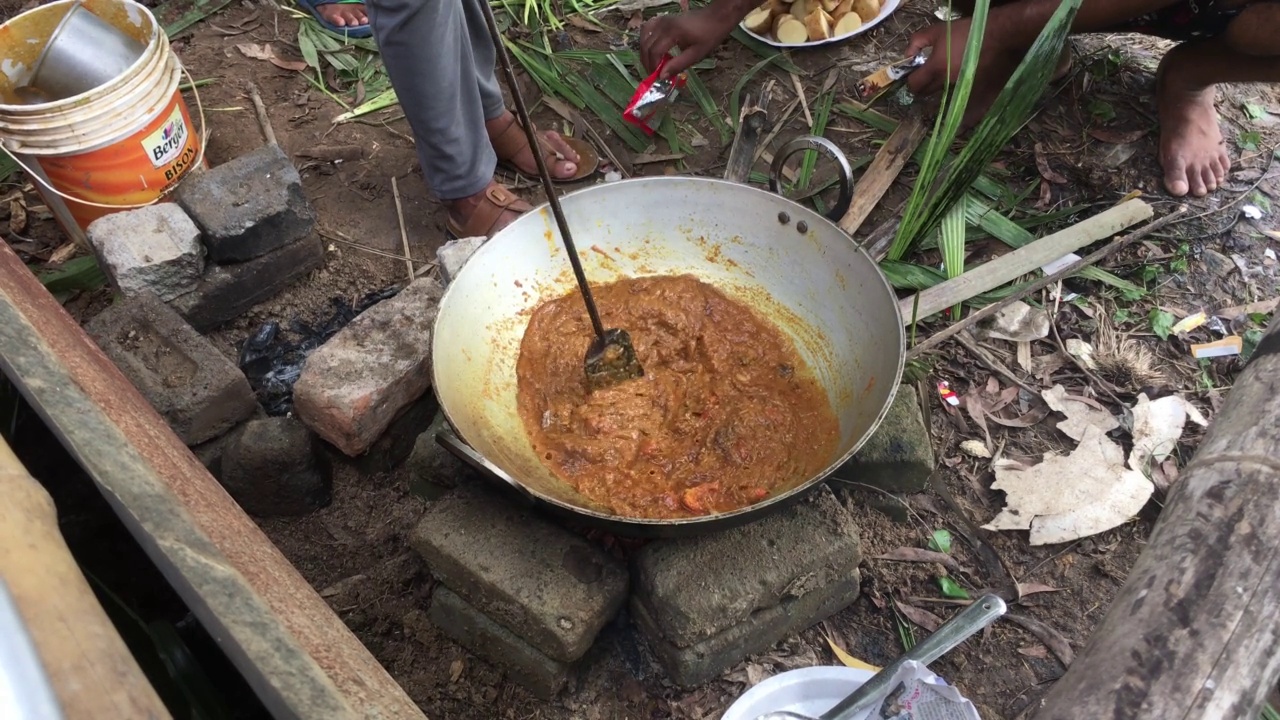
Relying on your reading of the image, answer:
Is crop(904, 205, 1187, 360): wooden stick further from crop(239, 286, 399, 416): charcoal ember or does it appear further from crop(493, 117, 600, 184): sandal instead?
crop(239, 286, 399, 416): charcoal ember

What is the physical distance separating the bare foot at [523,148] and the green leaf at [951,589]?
201cm

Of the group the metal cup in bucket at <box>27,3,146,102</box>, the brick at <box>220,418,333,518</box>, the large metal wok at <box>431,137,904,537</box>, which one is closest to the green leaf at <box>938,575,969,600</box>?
the large metal wok at <box>431,137,904,537</box>

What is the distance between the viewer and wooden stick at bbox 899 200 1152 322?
2764 mm

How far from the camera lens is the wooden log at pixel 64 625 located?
0.88 metres

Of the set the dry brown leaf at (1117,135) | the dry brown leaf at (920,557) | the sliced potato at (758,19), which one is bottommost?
the dry brown leaf at (920,557)

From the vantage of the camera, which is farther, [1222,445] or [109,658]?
[1222,445]

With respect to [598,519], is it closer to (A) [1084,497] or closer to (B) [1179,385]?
(A) [1084,497]

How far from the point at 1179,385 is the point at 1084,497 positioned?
2.01 feet

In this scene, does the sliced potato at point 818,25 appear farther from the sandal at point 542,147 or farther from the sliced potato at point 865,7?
the sandal at point 542,147

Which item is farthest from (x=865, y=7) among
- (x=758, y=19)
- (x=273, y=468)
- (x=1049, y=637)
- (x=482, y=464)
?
(x=273, y=468)

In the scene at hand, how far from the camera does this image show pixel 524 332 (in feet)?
7.58

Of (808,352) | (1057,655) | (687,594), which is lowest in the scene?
(1057,655)

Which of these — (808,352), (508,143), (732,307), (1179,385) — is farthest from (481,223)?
(1179,385)

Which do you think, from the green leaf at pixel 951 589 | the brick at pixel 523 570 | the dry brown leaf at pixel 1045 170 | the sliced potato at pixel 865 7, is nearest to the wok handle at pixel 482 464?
the brick at pixel 523 570
